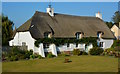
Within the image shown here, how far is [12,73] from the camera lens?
1584 centimetres

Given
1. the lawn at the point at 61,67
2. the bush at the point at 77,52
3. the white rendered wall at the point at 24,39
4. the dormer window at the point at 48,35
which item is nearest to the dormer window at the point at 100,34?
the bush at the point at 77,52

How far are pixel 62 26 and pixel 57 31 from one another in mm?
2607

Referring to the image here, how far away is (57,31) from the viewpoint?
34.3m

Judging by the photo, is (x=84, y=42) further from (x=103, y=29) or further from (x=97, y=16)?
(x=97, y=16)

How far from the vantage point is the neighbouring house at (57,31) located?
32.1 metres

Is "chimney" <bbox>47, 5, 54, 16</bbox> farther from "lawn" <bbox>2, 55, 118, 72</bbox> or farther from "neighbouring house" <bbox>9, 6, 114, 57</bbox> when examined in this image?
"lawn" <bbox>2, 55, 118, 72</bbox>

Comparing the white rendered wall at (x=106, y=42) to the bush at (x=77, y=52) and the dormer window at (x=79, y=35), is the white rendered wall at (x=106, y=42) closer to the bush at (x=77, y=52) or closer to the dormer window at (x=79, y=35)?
the dormer window at (x=79, y=35)

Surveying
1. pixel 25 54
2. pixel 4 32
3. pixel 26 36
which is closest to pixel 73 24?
pixel 26 36

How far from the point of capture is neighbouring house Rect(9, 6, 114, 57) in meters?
32.1

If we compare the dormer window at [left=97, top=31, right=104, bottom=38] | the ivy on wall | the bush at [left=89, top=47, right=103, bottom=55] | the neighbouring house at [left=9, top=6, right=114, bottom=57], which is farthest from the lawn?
the dormer window at [left=97, top=31, right=104, bottom=38]

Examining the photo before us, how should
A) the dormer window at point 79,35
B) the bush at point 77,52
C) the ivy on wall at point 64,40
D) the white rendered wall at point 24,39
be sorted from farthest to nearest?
1. the dormer window at point 79,35
2. the bush at point 77,52
3. the white rendered wall at point 24,39
4. the ivy on wall at point 64,40

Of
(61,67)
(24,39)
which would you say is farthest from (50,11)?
(61,67)

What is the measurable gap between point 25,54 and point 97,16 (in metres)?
25.3

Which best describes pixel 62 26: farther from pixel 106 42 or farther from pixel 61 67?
pixel 61 67
